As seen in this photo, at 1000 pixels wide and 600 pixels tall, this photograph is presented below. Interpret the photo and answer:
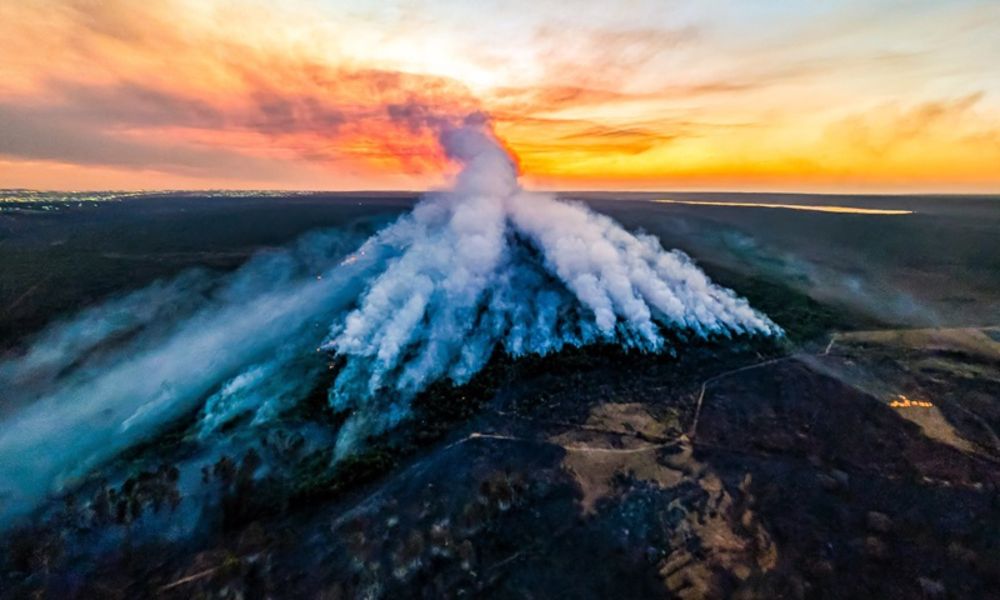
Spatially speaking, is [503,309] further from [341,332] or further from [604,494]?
[604,494]

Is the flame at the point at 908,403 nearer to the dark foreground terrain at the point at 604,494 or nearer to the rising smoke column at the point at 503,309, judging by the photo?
the dark foreground terrain at the point at 604,494

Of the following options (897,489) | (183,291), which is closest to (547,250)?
(897,489)

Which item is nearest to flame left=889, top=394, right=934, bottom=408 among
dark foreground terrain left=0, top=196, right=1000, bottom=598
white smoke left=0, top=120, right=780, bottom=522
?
dark foreground terrain left=0, top=196, right=1000, bottom=598

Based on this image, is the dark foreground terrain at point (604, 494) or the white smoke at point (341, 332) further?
the white smoke at point (341, 332)

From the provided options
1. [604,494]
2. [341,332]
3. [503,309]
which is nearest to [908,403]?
[604,494]

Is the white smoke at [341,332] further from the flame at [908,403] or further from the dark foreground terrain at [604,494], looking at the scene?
the flame at [908,403]

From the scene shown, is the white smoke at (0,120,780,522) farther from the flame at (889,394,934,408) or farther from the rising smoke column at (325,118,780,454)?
the flame at (889,394,934,408)

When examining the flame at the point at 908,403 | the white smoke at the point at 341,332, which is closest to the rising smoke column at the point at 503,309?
the white smoke at the point at 341,332
